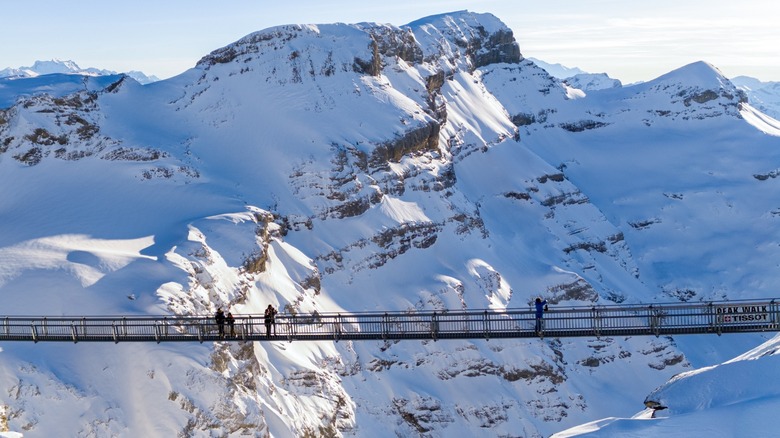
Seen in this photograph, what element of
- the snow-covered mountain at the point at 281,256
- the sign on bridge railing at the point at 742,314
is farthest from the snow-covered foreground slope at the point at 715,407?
the snow-covered mountain at the point at 281,256

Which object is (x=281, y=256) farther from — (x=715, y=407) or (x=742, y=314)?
(x=715, y=407)

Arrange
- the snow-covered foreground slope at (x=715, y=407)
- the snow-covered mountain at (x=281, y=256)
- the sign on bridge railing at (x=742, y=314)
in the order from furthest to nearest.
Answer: the snow-covered mountain at (x=281, y=256) < the sign on bridge railing at (x=742, y=314) < the snow-covered foreground slope at (x=715, y=407)

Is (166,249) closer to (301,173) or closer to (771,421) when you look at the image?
(301,173)

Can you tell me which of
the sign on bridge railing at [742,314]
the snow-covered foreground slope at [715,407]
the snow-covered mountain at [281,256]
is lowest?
the snow-covered mountain at [281,256]

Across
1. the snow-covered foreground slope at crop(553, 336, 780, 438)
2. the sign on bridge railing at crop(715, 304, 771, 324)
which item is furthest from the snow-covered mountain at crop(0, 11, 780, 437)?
the sign on bridge railing at crop(715, 304, 771, 324)

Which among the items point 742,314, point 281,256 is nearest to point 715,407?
point 742,314

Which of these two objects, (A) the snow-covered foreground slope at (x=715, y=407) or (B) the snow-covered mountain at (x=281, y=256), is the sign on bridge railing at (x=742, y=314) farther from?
(B) the snow-covered mountain at (x=281, y=256)

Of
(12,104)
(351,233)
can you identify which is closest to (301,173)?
(351,233)

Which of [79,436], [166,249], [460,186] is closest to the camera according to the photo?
[79,436]

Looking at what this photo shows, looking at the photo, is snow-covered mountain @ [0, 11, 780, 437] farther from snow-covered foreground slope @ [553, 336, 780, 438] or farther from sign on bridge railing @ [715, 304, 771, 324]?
sign on bridge railing @ [715, 304, 771, 324]
